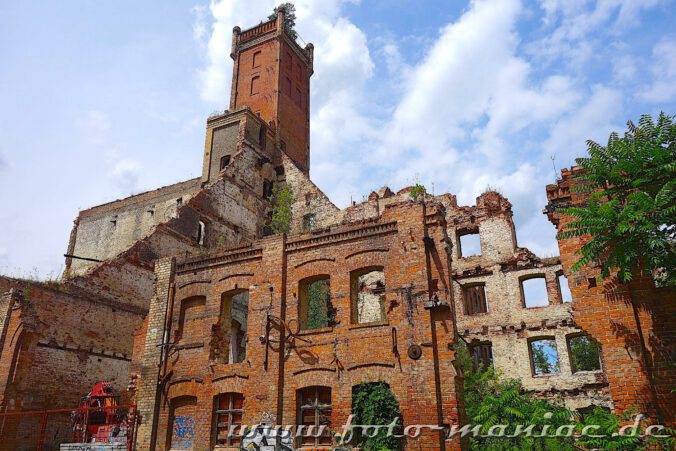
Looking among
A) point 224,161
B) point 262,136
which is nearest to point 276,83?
point 262,136

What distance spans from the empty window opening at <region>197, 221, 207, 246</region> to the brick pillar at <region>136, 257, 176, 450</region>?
24.2 feet

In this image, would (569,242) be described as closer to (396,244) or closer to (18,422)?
(396,244)

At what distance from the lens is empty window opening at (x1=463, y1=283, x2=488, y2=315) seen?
2539 cm

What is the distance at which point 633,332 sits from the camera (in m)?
9.29

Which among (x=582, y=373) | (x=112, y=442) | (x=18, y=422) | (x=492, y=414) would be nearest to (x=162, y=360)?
(x=112, y=442)

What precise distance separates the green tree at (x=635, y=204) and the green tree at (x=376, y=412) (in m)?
5.45

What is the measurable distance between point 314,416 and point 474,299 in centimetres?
1879

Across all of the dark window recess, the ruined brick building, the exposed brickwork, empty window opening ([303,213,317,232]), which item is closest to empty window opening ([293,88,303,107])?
the ruined brick building

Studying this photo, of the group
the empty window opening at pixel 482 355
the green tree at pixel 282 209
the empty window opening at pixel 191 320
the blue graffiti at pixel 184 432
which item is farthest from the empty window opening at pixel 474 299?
the blue graffiti at pixel 184 432

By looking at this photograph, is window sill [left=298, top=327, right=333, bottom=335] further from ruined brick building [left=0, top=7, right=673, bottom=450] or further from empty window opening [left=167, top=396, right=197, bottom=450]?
empty window opening [left=167, top=396, right=197, bottom=450]

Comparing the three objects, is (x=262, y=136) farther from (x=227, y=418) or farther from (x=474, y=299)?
(x=227, y=418)

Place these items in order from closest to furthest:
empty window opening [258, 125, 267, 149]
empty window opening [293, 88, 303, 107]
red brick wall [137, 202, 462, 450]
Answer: red brick wall [137, 202, 462, 450], empty window opening [258, 125, 267, 149], empty window opening [293, 88, 303, 107]

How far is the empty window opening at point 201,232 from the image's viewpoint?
24578mm

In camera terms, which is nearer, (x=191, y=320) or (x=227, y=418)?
(x=227, y=418)
